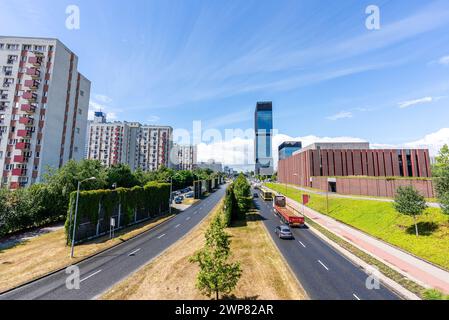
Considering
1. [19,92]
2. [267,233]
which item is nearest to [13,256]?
[267,233]

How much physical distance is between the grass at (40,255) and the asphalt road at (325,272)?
20450 millimetres

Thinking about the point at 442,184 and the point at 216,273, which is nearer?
the point at 216,273

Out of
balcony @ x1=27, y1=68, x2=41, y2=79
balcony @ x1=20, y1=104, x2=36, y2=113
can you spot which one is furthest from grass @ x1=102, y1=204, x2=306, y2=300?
balcony @ x1=27, y1=68, x2=41, y2=79

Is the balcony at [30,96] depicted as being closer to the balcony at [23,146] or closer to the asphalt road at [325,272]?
the balcony at [23,146]

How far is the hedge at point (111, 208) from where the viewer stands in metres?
24.9

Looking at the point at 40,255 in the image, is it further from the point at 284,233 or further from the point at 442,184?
the point at 442,184

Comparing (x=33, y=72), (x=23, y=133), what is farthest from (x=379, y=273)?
(x=33, y=72)

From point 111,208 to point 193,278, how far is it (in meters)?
19.7

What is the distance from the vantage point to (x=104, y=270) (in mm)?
17469

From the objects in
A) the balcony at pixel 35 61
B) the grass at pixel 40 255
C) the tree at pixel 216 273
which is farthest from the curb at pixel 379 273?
the balcony at pixel 35 61

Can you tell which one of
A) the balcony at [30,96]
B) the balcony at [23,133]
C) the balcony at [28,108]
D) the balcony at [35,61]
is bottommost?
the balcony at [23,133]

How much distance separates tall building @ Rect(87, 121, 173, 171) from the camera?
11750cm

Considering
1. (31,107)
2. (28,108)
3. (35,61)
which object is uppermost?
(35,61)

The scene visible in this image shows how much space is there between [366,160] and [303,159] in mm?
22336
